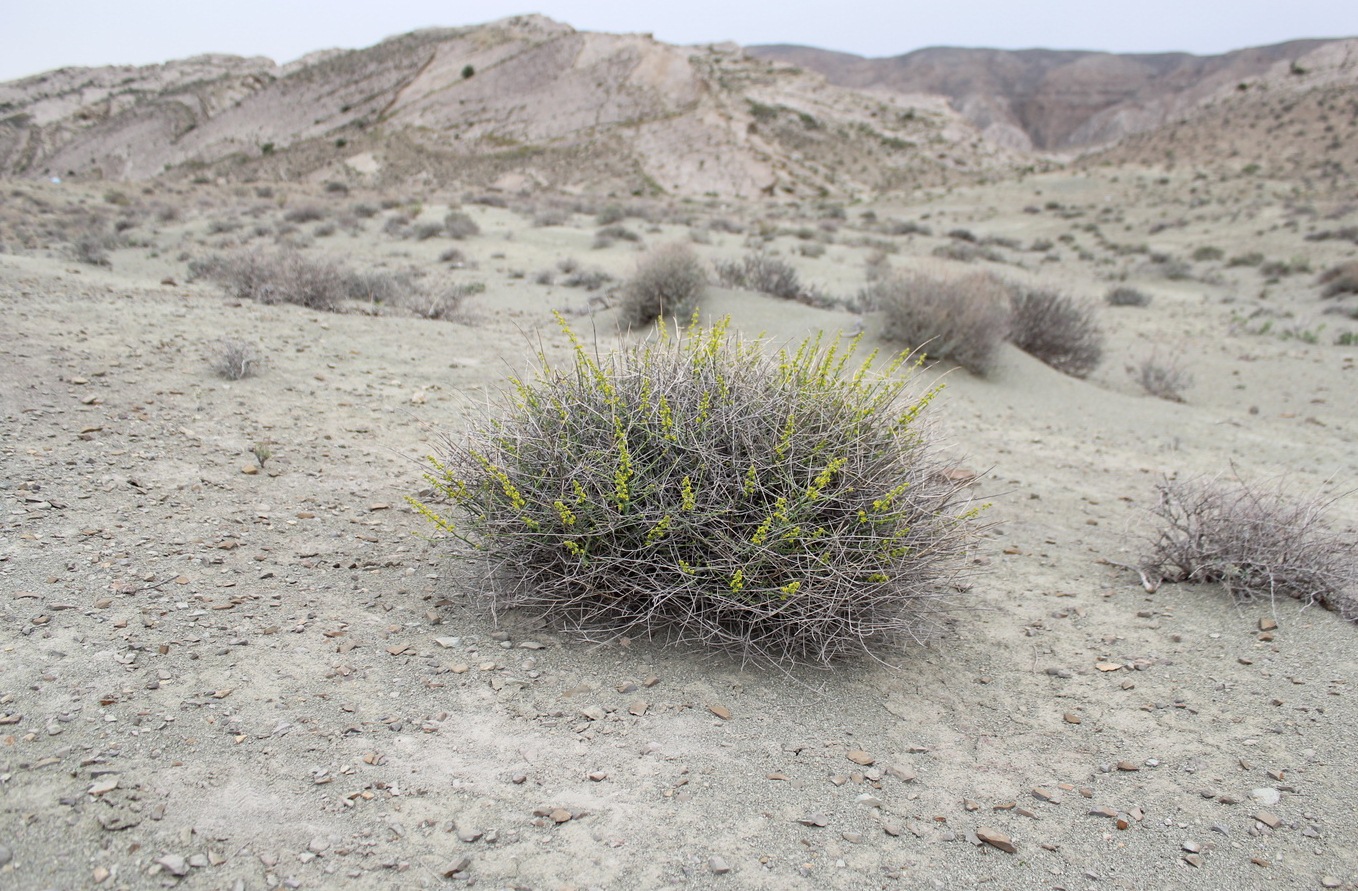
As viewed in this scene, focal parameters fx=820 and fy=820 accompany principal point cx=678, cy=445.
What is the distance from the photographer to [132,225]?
1677 cm

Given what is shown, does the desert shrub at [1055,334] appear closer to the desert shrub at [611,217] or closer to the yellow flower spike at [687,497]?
the yellow flower spike at [687,497]

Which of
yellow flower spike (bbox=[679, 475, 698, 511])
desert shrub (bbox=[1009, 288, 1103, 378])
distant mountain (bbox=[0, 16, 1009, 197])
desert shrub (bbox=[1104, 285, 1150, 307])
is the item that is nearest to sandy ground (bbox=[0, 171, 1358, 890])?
yellow flower spike (bbox=[679, 475, 698, 511])

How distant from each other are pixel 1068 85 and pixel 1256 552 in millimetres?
123361

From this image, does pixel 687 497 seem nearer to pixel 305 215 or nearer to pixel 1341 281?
pixel 305 215

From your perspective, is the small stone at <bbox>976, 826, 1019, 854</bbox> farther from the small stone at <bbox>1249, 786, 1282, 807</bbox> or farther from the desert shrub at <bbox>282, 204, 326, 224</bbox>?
the desert shrub at <bbox>282, 204, 326, 224</bbox>

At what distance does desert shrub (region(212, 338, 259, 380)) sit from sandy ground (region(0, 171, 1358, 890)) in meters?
0.15

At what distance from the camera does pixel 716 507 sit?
9.55 ft

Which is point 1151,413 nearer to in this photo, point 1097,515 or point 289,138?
point 1097,515

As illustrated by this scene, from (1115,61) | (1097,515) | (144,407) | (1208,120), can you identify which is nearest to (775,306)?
(1097,515)

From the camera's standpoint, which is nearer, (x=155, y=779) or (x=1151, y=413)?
(x=155, y=779)

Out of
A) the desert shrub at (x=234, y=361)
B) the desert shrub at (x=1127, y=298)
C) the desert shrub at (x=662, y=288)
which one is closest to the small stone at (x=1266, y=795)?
the desert shrub at (x=234, y=361)

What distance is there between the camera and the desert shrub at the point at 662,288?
9680mm

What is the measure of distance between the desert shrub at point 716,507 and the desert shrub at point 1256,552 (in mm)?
1436

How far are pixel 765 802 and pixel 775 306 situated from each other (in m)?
8.43
